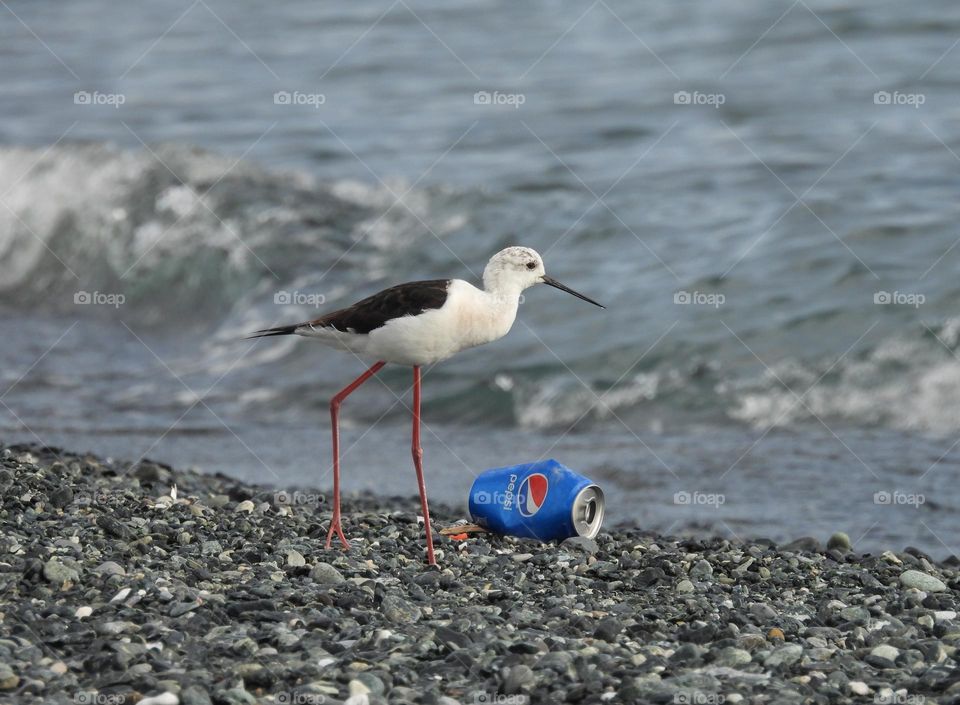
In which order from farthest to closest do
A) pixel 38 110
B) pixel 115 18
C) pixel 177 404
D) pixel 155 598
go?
pixel 115 18, pixel 38 110, pixel 177 404, pixel 155 598

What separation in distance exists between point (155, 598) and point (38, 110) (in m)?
19.5

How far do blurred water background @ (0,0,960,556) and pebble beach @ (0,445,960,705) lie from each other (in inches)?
87.8

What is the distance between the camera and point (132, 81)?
79.3 feet

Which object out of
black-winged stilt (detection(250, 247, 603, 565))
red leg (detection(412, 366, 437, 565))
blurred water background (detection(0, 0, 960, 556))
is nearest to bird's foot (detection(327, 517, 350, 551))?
black-winged stilt (detection(250, 247, 603, 565))

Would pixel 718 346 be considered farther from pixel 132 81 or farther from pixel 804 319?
pixel 132 81

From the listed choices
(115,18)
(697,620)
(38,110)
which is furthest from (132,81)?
(697,620)

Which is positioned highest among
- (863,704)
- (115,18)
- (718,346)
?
(115,18)

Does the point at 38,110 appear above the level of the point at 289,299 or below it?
above

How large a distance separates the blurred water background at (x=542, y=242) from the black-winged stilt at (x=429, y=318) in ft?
9.09

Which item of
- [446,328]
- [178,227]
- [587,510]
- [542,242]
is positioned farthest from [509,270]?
[178,227]

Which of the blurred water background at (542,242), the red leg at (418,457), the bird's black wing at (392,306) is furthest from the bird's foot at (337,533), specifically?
the blurred water background at (542,242)

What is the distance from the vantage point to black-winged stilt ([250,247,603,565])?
6.82m

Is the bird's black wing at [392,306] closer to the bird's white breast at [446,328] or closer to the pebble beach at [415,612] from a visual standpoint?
the bird's white breast at [446,328]

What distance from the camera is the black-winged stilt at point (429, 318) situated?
6820mm
